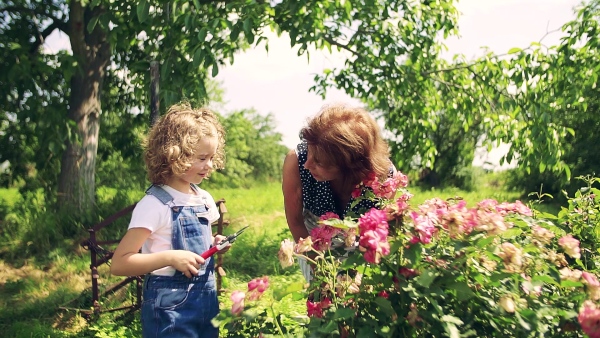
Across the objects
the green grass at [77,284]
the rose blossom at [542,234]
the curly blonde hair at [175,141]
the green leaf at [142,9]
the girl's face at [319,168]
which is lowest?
the green grass at [77,284]

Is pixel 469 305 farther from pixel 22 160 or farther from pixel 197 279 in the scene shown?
pixel 22 160

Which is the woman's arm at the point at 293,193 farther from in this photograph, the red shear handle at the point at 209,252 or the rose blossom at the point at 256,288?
the rose blossom at the point at 256,288

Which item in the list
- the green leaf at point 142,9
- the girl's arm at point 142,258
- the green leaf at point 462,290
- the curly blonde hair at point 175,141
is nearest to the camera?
the green leaf at point 462,290

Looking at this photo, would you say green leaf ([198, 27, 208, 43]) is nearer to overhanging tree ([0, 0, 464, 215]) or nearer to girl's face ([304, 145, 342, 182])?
overhanging tree ([0, 0, 464, 215])

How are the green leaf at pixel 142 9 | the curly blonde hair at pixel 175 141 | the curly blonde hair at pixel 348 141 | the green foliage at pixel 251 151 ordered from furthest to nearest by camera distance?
1. the green foliage at pixel 251 151
2. the green leaf at pixel 142 9
3. the curly blonde hair at pixel 348 141
4. the curly blonde hair at pixel 175 141

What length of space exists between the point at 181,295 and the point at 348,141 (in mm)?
806

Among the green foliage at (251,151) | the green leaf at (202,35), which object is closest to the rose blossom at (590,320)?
the green leaf at (202,35)

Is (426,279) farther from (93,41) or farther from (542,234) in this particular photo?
(93,41)

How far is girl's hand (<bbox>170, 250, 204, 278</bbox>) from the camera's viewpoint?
1.89 metres

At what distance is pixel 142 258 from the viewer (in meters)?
1.88

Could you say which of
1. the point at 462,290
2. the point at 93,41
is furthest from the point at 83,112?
the point at 462,290

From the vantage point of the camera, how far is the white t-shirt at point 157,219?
1.90 metres

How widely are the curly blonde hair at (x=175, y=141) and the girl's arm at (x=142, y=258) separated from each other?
24cm

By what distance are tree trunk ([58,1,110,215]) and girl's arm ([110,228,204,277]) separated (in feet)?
14.5
